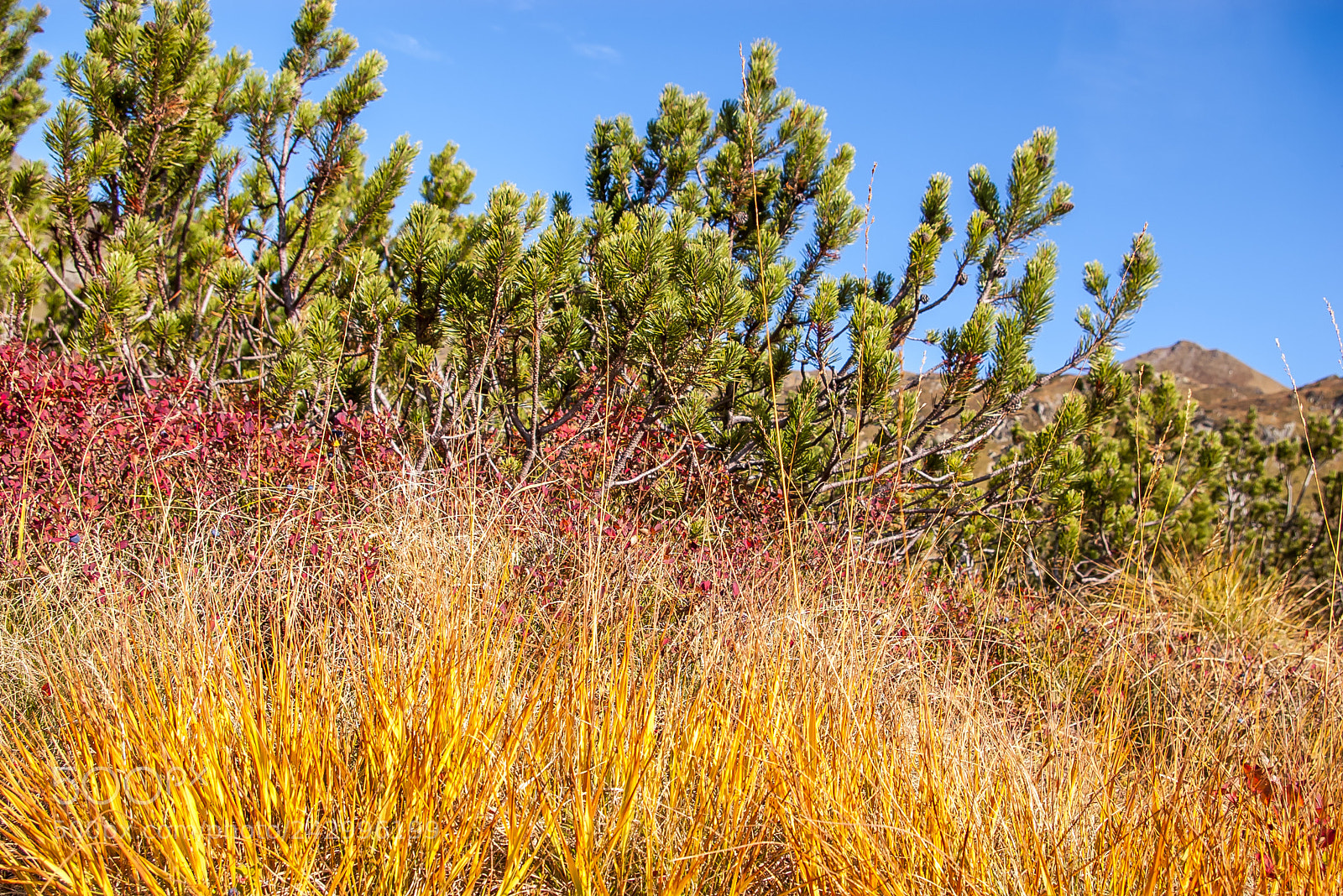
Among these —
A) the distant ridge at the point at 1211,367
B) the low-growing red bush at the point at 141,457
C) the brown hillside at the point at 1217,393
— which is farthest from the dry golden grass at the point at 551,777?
the distant ridge at the point at 1211,367

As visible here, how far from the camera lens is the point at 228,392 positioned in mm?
4379

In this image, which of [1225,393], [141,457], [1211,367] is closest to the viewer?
[141,457]

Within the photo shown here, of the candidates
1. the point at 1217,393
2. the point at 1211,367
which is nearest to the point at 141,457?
the point at 1217,393

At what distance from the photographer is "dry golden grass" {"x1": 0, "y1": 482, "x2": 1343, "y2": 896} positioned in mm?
1600

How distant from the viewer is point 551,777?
1.88 m

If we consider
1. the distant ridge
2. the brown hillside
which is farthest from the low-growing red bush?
the distant ridge

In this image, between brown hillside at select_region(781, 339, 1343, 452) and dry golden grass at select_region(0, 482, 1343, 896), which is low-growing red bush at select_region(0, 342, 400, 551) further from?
brown hillside at select_region(781, 339, 1343, 452)

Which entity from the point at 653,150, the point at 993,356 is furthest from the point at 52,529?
the point at 993,356

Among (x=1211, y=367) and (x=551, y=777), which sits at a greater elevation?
(x=1211, y=367)

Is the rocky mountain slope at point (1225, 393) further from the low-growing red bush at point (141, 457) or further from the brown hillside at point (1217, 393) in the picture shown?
the low-growing red bush at point (141, 457)

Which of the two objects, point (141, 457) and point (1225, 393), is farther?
point (1225, 393)

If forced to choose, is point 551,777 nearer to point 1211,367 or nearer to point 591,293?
point 591,293

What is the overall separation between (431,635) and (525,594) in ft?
2.68

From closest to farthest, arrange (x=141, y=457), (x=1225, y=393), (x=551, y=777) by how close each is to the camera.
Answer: (x=551, y=777) < (x=141, y=457) < (x=1225, y=393)
